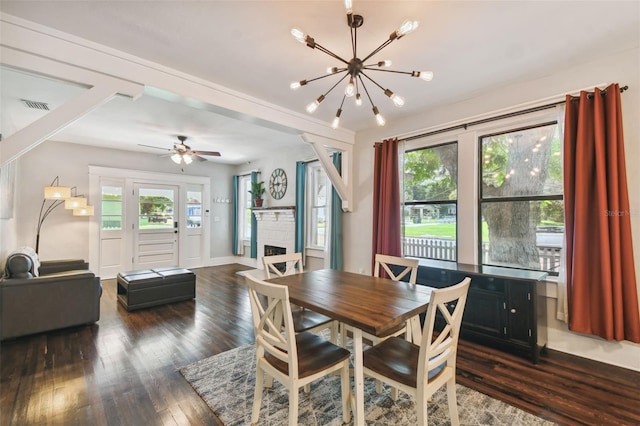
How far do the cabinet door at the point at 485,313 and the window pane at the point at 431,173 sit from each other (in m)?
Result: 1.28

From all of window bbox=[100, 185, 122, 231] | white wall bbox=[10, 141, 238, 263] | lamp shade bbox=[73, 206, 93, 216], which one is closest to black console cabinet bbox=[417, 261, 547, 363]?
lamp shade bbox=[73, 206, 93, 216]

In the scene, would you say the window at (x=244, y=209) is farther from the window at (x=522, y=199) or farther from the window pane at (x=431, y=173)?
the window at (x=522, y=199)

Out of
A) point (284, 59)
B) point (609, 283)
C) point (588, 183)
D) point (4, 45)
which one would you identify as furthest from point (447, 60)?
point (4, 45)

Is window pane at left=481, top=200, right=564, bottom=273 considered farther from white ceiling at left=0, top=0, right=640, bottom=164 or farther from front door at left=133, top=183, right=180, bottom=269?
front door at left=133, top=183, right=180, bottom=269

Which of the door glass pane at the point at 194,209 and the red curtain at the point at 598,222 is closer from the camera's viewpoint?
the red curtain at the point at 598,222

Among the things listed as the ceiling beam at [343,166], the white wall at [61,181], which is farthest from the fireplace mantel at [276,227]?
the white wall at [61,181]

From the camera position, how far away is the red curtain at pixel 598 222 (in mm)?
2338

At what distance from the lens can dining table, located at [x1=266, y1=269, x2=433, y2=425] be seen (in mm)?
1567

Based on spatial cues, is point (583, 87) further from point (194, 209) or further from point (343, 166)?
point (194, 209)

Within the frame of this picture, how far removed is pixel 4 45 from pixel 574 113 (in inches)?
183

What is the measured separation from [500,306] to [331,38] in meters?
2.90

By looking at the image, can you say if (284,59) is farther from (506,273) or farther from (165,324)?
(165,324)

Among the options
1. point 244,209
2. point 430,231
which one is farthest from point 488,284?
point 244,209

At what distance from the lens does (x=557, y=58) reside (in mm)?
2520
